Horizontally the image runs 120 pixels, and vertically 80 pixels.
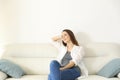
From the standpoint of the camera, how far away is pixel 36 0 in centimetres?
373

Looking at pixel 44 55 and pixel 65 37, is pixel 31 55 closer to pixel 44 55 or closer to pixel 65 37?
pixel 44 55

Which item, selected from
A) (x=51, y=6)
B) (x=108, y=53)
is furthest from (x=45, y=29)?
(x=108, y=53)

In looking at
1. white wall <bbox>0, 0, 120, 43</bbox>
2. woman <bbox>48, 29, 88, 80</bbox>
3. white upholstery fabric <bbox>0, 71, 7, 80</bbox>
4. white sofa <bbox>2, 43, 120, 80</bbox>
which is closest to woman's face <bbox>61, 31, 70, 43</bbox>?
woman <bbox>48, 29, 88, 80</bbox>

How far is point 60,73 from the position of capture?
116 inches

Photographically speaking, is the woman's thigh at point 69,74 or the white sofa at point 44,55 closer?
the woman's thigh at point 69,74

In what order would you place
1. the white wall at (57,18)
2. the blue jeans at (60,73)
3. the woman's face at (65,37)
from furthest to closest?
the white wall at (57,18)
the woman's face at (65,37)
the blue jeans at (60,73)

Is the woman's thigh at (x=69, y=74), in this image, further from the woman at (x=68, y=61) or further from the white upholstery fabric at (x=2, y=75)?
the white upholstery fabric at (x=2, y=75)

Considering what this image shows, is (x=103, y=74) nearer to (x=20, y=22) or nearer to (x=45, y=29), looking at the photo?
(x=45, y=29)

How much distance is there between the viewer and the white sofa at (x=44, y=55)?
11.2 feet

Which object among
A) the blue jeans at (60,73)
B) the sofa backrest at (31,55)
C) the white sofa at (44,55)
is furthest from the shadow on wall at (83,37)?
the blue jeans at (60,73)

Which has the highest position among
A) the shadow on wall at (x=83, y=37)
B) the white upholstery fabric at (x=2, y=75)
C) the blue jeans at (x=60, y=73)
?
the shadow on wall at (x=83, y=37)

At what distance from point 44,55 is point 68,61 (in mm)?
420

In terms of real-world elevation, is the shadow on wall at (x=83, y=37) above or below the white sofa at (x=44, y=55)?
above

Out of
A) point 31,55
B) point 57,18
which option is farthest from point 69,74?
point 57,18
